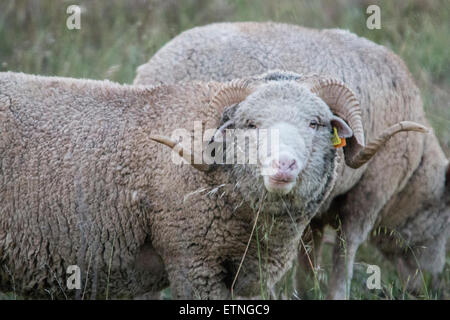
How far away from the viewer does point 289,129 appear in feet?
13.2

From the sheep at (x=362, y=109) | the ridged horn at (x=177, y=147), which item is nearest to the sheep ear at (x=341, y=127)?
the ridged horn at (x=177, y=147)

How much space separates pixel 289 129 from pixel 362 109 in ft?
6.42

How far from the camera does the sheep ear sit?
4316 mm

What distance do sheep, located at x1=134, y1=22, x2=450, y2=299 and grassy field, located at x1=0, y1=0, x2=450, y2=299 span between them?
0.88m

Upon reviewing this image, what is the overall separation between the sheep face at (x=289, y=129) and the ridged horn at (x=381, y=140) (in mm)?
151

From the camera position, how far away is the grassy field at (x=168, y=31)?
8.01 metres

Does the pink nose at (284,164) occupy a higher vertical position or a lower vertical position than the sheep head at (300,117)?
lower

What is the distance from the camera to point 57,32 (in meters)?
8.45

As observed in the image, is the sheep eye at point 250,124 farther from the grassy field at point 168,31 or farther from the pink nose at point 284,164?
the grassy field at point 168,31

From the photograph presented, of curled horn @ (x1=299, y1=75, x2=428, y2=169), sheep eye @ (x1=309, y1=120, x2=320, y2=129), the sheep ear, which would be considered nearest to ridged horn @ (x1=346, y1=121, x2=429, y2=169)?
curled horn @ (x1=299, y1=75, x2=428, y2=169)

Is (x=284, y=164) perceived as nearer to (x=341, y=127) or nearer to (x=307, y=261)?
(x=341, y=127)

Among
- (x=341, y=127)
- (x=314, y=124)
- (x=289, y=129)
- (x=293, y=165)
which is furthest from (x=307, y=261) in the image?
(x=293, y=165)
